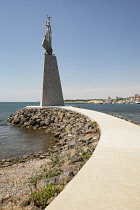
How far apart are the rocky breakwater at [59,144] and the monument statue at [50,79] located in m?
4.53

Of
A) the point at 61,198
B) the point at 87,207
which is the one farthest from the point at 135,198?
the point at 61,198

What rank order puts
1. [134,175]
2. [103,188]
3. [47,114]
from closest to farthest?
1. [103,188]
2. [134,175]
3. [47,114]

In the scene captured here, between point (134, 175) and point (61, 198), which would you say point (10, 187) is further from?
point (134, 175)

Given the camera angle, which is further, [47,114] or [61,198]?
[47,114]

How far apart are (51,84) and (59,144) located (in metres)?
20.0

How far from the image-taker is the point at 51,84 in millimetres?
30078

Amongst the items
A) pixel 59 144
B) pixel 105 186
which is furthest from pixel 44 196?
pixel 59 144

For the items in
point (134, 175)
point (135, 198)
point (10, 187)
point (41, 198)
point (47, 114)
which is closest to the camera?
point (135, 198)

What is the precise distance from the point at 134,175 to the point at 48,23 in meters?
32.7

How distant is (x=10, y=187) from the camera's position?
5402mm

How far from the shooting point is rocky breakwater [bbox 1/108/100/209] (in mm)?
4106

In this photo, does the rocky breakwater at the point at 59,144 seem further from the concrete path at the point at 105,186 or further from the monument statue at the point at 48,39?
the monument statue at the point at 48,39

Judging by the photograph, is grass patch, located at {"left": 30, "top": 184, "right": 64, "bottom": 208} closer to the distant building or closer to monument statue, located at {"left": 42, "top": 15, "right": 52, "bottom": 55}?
monument statue, located at {"left": 42, "top": 15, "right": 52, "bottom": 55}

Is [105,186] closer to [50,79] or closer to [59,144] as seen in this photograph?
[59,144]
